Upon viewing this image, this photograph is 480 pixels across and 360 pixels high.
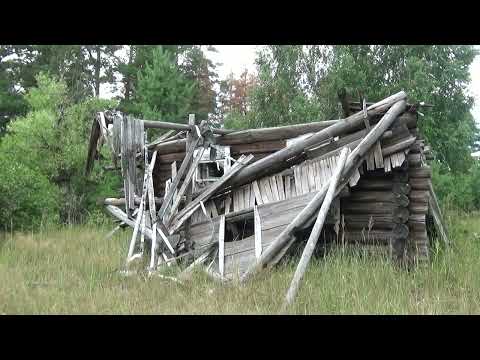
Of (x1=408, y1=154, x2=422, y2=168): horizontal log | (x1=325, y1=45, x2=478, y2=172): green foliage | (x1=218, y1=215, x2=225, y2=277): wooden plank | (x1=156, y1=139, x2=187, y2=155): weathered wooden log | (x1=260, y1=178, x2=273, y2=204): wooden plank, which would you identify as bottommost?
(x1=218, y1=215, x2=225, y2=277): wooden plank

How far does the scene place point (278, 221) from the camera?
7.00 meters

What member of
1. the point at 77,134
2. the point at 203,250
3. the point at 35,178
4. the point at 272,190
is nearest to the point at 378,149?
the point at 272,190

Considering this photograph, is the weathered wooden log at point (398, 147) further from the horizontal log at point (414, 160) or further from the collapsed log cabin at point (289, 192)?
the horizontal log at point (414, 160)

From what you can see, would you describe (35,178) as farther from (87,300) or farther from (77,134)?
(87,300)

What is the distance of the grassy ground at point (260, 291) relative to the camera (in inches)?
183

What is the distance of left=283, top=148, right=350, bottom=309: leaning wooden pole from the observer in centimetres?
495

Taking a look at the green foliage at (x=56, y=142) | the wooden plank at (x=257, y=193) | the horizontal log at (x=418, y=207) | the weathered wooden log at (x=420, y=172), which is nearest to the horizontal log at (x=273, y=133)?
the wooden plank at (x=257, y=193)

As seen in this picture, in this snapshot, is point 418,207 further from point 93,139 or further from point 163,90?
point 163,90

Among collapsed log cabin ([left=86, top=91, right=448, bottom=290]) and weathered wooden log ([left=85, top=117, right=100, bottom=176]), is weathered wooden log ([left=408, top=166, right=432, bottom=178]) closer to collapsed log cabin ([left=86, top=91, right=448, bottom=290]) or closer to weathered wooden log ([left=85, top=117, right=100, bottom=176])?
collapsed log cabin ([left=86, top=91, right=448, bottom=290])

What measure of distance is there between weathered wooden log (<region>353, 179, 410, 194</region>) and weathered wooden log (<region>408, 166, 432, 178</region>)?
0.45m

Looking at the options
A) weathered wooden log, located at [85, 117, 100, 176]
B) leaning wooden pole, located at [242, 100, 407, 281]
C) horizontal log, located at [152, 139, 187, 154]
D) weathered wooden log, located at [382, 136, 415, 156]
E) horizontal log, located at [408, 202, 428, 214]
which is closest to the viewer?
leaning wooden pole, located at [242, 100, 407, 281]

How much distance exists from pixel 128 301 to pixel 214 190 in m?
3.23

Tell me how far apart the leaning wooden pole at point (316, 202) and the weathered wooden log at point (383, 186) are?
42.7 inches

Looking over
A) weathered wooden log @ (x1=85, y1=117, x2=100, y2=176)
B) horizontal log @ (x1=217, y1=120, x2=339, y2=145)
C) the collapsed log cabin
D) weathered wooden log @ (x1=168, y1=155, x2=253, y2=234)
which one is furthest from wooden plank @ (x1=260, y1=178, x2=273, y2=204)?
weathered wooden log @ (x1=85, y1=117, x2=100, y2=176)
